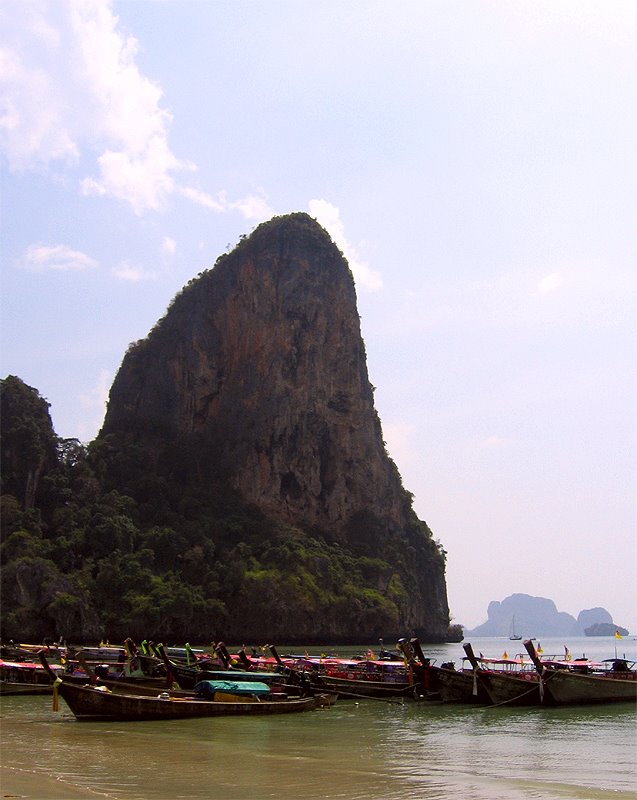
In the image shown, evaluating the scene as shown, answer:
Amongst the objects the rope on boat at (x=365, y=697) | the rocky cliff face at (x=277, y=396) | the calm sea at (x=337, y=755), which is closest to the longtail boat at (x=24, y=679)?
the calm sea at (x=337, y=755)

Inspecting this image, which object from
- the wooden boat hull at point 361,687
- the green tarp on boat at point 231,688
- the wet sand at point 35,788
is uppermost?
the green tarp on boat at point 231,688

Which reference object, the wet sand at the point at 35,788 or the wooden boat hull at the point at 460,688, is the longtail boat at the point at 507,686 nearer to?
the wooden boat hull at the point at 460,688

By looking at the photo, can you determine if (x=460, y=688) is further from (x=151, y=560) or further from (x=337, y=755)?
(x=151, y=560)

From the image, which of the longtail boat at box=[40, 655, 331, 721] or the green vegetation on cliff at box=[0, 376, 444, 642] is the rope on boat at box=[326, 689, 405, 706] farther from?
the green vegetation on cliff at box=[0, 376, 444, 642]

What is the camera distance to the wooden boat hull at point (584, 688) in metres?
25.5

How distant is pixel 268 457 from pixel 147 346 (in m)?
23.1

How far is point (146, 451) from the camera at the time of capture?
322 feet

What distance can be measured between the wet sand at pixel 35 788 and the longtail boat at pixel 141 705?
5745 millimetres

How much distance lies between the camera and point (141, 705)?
20625 mm

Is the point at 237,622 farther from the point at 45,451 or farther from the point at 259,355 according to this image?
the point at 259,355

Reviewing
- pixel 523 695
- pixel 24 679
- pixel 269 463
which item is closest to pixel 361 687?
pixel 523 695

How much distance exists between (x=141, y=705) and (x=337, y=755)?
551 centimetres

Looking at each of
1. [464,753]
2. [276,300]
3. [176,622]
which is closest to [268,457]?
[276,300]

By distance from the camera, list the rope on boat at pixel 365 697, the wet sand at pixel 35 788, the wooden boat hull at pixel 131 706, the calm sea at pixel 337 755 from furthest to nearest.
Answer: the rope on boat at pixel 365 697 → the wooden boat hull at pixel 131 706 → the calm sea at pixel 337 755 → the wet sand at pixel 35 788
